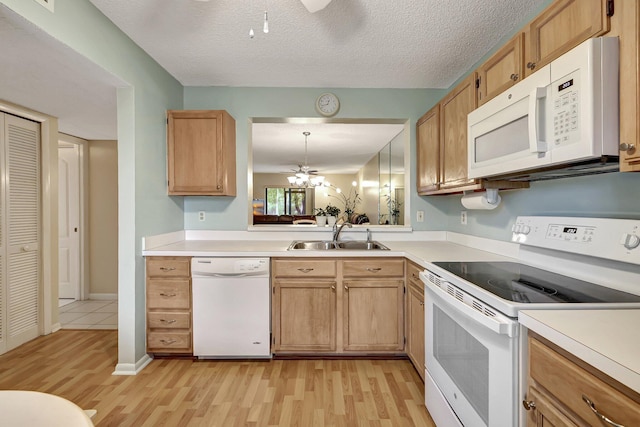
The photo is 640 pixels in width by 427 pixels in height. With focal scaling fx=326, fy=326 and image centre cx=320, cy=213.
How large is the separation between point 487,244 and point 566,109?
1.36 metres

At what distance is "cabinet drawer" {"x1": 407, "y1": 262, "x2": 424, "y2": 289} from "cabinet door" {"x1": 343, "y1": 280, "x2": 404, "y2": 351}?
→ 12 centimetres

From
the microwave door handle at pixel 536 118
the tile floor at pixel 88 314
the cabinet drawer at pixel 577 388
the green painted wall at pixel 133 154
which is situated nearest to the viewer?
the cabinet drawer at pixel 577 388

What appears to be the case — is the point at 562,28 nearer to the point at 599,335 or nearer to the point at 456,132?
the point at 456,132

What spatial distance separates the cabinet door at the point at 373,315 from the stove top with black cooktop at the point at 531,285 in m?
0.74

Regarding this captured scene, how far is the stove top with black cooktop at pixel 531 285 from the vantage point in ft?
3.79

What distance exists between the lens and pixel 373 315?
97.0 inches

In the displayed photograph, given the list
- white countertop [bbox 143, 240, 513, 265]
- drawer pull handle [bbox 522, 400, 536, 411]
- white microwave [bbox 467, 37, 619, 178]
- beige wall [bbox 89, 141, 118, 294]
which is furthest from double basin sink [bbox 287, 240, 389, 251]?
beige wall [bbox 89, 141, 118, 294]

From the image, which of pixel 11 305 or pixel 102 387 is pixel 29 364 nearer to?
pixel 11 305

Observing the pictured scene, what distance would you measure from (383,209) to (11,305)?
6.02 m

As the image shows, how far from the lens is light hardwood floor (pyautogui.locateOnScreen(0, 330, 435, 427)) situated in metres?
1.84

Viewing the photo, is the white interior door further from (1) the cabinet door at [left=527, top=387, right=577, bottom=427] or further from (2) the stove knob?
(2) the stove knob

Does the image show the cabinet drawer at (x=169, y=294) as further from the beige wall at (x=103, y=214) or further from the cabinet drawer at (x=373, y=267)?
the beige wall at (x=103, y=214)

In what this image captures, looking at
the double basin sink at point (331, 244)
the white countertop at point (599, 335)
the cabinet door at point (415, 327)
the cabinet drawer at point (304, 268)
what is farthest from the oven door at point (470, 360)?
the double basin sink at point (331, 244)

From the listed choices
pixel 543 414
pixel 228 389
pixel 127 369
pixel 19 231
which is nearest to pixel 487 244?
pixel 543 414
